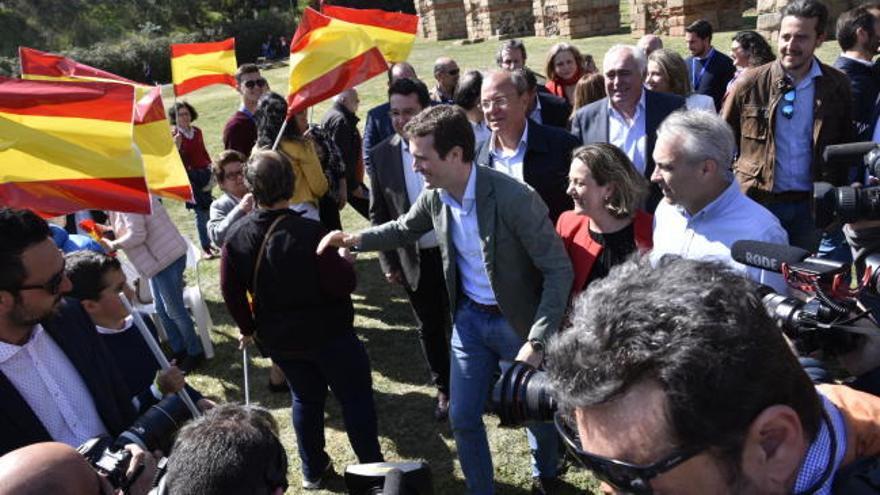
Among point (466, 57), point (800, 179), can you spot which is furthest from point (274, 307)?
point (466, 57)

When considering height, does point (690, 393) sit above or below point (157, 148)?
below

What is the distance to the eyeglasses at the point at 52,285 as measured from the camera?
7.88 ft

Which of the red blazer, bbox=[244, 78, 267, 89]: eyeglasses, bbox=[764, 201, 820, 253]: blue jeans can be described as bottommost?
bbox=[764, 201, 820, 253]: blue jeans

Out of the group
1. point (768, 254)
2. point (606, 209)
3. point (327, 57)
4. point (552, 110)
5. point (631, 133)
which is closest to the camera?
point (768, 254)

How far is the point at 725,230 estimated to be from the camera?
8.79 feet

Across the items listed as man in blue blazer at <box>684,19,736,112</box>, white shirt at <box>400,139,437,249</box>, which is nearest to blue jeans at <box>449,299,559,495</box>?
white shirt at <box>400,139,437,249</box>

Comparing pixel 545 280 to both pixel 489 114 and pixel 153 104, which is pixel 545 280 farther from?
pixel 153 104

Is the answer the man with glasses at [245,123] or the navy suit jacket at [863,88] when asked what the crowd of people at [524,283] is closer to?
the navy suit jacket at [863,88]

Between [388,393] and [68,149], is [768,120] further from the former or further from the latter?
[68,149]

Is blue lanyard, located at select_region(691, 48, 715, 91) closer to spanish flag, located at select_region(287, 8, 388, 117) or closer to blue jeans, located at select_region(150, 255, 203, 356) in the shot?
spanish flag, located at select_region(287, 8, 388, 117)

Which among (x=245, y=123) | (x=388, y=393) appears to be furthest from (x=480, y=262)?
(x=245, y=123)

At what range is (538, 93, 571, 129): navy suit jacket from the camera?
18.6 ft

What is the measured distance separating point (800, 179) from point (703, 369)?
3.69m

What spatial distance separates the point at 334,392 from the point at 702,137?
7.48ft
